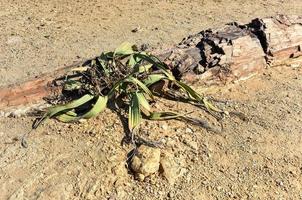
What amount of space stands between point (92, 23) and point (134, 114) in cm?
218

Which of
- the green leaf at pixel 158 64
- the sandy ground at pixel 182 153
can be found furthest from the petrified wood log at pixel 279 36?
the green leaf at pixel 158 64

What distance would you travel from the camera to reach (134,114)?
3.20 m

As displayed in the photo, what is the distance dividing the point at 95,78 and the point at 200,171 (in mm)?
929

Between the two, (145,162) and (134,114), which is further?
(134,114)

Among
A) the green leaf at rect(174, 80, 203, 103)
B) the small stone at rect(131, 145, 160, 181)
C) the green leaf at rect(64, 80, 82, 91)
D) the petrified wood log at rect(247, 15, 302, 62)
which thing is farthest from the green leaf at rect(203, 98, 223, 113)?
the green leaf at rect(64, 80, 82, 91)

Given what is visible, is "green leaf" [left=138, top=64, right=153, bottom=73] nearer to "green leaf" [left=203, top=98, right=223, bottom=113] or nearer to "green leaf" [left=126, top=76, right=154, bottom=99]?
"green leaf" [left=126, top=76, right=154, bottom=99]

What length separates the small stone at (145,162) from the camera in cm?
288

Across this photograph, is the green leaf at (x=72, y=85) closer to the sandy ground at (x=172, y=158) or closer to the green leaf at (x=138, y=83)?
the sandy ground at (x=172, y=158)

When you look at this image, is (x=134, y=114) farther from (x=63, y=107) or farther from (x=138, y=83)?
(x=63, y=107)

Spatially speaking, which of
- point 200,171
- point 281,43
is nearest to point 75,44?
point 281,43

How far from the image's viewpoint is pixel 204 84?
3.60m

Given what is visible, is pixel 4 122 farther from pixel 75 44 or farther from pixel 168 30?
pixel 168 30

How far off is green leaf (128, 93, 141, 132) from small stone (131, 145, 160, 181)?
0.23 m

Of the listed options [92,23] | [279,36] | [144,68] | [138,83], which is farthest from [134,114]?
[92,23]
